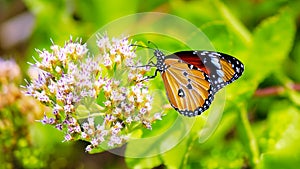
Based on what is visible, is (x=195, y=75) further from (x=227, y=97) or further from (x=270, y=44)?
(x=270, y=44)

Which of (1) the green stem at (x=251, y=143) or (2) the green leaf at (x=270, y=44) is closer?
(1) the green stem at (x=251, y=143)

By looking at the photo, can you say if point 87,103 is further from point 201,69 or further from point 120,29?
point 120,29

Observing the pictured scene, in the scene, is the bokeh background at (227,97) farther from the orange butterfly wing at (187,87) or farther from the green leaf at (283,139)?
the orange butterfly wing at (187,87)

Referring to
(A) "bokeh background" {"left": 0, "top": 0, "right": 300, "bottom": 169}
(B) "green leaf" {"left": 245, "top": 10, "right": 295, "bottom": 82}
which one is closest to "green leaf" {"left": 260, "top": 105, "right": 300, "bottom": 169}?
(A) "bokeh background" {"left": 0, "top": 0, "right": 300, "bottom": 169}

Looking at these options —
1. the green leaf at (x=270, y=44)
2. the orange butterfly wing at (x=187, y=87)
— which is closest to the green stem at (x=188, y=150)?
the orange butterfly wing at (x=187, y=87)

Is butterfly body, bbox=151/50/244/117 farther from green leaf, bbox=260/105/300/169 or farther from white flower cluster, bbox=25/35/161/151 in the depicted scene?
green leaf, bbox=260/105/300/169

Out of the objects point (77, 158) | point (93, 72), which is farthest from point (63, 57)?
point (77, 158)

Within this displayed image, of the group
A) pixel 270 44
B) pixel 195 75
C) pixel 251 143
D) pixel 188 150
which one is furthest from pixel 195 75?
pixel 270 44
